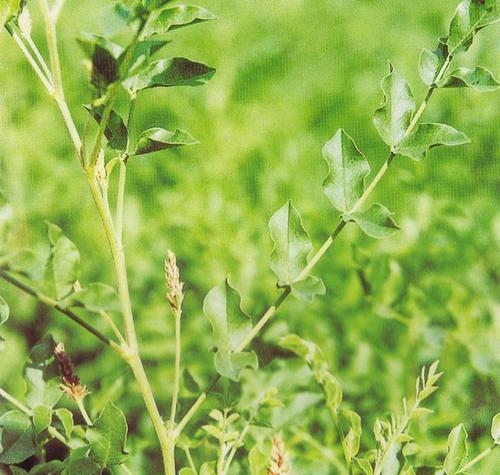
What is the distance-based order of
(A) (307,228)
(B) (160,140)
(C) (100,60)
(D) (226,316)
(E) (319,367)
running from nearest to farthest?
(C) (100,60), (B) (160,140), (D) (226,316), (E) (319,367), (A) (307,228)

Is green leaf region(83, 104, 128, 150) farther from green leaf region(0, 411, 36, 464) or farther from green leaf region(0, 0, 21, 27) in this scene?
green leaf region(0, 411, 36, 464)

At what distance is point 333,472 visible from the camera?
116 cm

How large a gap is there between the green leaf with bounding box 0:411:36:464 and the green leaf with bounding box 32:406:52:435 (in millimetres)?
32

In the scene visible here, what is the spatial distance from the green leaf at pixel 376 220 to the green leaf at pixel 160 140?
0.18 meters

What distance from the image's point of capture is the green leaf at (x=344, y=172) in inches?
30.8

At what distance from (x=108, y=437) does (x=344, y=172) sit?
1.13 ft

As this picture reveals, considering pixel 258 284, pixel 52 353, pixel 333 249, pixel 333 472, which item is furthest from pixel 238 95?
pixel 52 353

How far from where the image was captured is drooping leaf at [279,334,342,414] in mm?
883

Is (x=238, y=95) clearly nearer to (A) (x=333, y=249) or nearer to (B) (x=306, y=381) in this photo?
(A) (x=333, y=249)

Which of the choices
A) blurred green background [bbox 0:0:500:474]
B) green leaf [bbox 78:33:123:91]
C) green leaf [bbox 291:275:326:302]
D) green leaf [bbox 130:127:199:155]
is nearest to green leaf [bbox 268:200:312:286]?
green leaf [bbox 291:275:326:302]

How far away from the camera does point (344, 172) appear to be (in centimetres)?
79

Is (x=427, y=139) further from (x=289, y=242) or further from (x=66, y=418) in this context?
(x=66, y=418)

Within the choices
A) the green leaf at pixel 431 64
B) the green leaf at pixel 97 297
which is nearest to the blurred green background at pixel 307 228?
the green leaf at pixel 97 297

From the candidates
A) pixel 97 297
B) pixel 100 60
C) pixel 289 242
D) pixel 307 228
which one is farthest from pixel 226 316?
pixel 307 228
